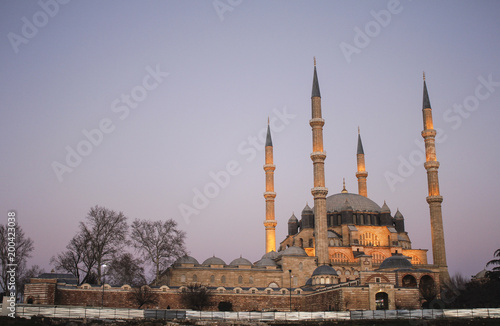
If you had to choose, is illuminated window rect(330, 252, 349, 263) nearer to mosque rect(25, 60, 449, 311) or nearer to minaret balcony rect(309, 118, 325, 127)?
mosque rect(25, 60, 449, 311)

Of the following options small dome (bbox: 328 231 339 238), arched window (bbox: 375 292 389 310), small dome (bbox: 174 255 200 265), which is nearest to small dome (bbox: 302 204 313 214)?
small dome (bbox: 328 231 339 238)

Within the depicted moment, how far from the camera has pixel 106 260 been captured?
43.9 metres

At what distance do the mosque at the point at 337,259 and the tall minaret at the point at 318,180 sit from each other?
0.09 m

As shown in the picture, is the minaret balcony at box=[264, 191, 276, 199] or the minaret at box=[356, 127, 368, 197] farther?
the minaret at box=[356, 127, 368, 197]

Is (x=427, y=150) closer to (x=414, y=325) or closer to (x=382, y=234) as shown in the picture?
(x=382, y=234)

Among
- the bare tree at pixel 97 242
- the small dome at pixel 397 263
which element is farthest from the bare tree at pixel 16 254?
the small dome at pixel 397 263

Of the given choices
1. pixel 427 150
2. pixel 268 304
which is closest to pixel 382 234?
pixel 427 150

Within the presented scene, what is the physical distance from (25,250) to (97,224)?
6019mm

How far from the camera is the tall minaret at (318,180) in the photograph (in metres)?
49.6

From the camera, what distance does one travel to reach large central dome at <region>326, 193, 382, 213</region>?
58.8 meters

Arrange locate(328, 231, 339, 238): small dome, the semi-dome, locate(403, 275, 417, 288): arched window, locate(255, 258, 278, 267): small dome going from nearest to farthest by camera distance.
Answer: locate(403, 275, 417, 288): arched window
locate(255, 258, 278, 267): small dome
the semi-dome
locate(328, 231, 339, 238): small dome

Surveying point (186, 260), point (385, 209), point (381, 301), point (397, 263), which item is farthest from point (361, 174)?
point (381, 301)

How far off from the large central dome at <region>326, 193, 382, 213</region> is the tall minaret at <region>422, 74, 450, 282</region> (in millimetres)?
6913

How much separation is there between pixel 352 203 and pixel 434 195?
8.81m
